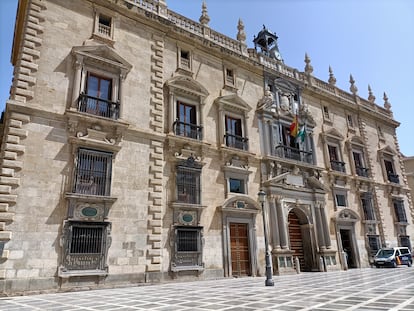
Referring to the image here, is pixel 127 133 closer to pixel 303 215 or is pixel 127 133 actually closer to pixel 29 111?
pixel 29 111

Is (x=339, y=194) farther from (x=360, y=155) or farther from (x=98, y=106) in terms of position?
(x=98, y=106)

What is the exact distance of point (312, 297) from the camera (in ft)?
25.0

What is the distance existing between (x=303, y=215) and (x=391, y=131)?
50.5 feet

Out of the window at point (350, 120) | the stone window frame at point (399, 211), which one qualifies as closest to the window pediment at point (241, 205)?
the window at point (350, 120)

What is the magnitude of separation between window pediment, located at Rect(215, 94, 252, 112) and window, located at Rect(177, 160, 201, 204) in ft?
13.0

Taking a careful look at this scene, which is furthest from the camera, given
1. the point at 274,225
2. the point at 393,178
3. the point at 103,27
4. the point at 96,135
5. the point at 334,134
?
the point at 393,178

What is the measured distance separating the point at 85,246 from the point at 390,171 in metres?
24.2

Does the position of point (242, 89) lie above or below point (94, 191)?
above

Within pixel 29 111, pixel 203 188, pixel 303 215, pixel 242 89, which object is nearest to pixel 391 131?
pixel 303 215

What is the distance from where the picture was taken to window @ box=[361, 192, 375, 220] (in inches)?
854

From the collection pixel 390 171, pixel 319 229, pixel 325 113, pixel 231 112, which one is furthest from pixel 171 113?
pixel 390 171

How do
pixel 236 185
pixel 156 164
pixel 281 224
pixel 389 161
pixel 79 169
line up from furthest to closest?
pixel 389 161
pixel 281 224
pixel 236 185
pixel 156 164
pixel 79 169

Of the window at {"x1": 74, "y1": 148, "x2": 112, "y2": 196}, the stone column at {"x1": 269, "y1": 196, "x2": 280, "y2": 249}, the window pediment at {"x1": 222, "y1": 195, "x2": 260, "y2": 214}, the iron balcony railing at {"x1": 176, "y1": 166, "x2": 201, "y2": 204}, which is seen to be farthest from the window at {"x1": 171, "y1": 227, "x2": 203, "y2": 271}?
the stone column at {"x1": 269, "y1": 196, "x2": 280, "y2": 249}

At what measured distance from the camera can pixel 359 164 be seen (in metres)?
23.1
